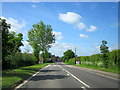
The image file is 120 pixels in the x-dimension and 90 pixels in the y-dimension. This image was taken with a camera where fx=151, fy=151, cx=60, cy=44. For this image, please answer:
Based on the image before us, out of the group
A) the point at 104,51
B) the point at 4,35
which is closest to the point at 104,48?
the point at 104,51

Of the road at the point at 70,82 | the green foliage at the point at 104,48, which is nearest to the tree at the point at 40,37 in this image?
the green foliage at the point at 104,48

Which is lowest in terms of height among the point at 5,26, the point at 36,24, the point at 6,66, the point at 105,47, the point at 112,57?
the point at 6,66

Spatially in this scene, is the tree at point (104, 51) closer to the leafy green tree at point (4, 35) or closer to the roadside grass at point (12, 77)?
the roadside grass at point (12, 77)

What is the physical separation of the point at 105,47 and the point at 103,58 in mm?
2113

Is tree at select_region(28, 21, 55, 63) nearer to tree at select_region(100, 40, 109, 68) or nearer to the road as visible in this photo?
Answer: tree at select_region(100, 40, 109, 68)

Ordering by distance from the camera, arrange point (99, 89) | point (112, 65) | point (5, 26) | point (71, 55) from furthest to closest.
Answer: point (71, 55) → point (112, 65) → point (5, 26) → point (99, 89)

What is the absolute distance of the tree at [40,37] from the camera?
55.3m

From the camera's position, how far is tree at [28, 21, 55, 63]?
55300 millimetres

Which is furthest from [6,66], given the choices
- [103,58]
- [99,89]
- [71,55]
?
[71,55]

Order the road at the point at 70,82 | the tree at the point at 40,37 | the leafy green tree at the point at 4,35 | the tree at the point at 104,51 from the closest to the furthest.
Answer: the road at the point at 70,82 → the leafy green tree at the point at 4,35 → the tree at the point at 104,51 → the tree at the point at 40,37

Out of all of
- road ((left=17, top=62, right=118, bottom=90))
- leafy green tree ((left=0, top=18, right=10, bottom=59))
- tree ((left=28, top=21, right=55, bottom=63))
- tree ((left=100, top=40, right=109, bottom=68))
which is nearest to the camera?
road ((left=17, top=62, right=118, bottom=90))

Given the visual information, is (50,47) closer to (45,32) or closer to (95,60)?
(45,32)

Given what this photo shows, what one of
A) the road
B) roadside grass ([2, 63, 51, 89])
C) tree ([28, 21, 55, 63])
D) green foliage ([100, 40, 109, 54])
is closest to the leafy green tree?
roadside grass ([2, 63, 51, 89])

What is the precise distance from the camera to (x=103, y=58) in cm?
2723
